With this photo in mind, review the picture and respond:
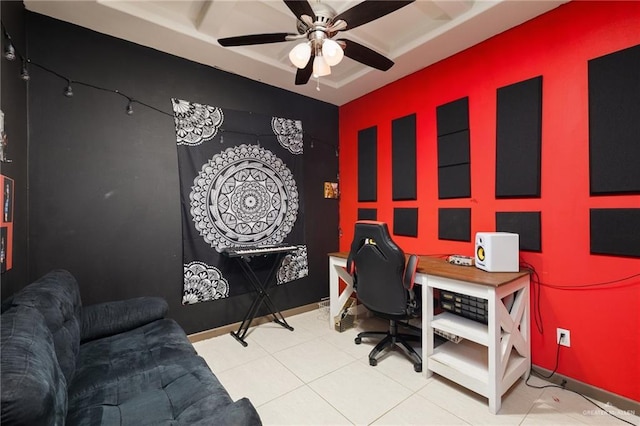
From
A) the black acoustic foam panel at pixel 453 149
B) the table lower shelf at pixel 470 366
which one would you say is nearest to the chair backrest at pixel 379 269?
the table lower shelf at pixel 470 366

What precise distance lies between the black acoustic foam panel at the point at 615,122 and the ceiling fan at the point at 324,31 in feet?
4.65

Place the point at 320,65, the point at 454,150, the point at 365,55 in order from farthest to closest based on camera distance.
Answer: the point at 454,150
the point at 365,55
the point at 320,65

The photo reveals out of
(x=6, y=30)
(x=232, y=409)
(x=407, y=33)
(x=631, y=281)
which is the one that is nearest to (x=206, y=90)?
(x=6, y=30)

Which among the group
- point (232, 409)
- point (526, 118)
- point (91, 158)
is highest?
point (526, 118)

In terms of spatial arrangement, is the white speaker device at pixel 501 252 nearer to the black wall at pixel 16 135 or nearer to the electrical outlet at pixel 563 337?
the electrical outlet at pixel 563 337

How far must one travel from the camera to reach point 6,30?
Result: 5.45 ft

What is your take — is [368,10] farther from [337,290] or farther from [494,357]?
[337,290]

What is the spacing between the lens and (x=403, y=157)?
9.97 ft

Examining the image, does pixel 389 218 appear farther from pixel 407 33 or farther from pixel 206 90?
pixel 206 90

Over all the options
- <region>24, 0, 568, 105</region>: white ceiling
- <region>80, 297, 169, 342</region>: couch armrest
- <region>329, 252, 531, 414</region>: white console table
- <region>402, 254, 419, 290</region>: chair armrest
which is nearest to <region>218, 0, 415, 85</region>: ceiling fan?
<region>24, 0, 568, 105</region>: white ceiling

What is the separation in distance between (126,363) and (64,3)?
2452 millimetres

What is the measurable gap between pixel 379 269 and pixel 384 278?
0.26 feet

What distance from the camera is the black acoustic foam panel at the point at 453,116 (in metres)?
2.51

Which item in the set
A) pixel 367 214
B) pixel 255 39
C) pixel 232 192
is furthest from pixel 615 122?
pixel 232 192
